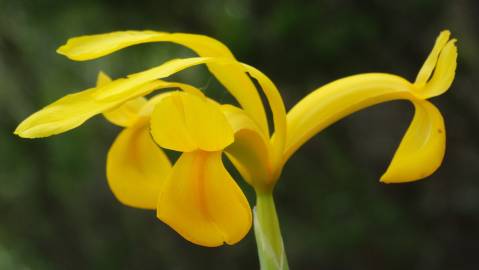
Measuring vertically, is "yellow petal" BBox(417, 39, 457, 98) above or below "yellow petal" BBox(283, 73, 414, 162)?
above

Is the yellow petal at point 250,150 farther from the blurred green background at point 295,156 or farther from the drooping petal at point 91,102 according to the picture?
the blurred green background at point 295,156

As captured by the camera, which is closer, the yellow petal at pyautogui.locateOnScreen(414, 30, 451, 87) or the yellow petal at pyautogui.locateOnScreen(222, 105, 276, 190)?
the yellow petal at pyautogui.locateOnScreen(222, 105, 276, 190)

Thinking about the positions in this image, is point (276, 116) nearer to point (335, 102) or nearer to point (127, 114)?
point (335, 102)

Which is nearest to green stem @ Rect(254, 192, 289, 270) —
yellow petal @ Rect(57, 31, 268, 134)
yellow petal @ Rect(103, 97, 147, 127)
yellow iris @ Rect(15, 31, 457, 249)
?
yellow iris @ Rect(15, 31, 457, 249)

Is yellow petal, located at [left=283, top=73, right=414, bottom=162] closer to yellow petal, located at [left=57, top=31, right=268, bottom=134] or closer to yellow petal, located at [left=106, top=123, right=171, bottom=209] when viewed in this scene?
yellow petal, located at [left=57, top=31, right=268, bottom=134]

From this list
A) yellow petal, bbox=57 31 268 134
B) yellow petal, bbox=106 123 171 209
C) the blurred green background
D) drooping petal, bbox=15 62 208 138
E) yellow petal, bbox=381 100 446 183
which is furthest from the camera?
the blurred green background

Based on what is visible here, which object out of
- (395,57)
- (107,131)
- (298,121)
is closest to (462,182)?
(395,57)

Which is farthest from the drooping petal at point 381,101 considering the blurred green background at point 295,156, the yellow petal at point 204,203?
the blurred green background at point 295,156

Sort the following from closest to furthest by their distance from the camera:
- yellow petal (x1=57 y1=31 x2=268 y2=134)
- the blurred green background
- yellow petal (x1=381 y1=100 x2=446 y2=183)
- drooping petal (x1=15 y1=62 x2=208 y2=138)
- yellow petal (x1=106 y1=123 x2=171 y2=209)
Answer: drooping petal (x1=15 y1=62 x2=208 y2=138), yellow petal (x1=57 y1=31 x2=268 y2=134), yellow petal (x1=381 y1=100 x2=446 y2=183), yellow petal (x1=106 y1=123 x2=171 y2=209), the blurred green background

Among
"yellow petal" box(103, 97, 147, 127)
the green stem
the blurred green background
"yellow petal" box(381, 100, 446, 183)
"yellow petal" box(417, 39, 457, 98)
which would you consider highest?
"yellow petal" box(417, 39, 457, 98)

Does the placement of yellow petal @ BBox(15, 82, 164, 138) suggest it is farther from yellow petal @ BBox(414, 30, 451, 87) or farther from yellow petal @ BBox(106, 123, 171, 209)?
yellow petal @ BBox(414, 30, 451, 87)
